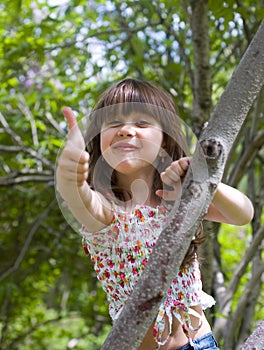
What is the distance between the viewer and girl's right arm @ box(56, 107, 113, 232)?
84 centimetres

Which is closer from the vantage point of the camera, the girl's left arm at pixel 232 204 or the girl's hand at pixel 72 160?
the girl's hand at pixel 72 160

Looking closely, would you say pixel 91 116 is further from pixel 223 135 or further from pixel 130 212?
pixel 223 135

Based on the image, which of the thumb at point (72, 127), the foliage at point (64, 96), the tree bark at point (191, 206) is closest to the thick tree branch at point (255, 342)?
the tree bark at point (191, 206)

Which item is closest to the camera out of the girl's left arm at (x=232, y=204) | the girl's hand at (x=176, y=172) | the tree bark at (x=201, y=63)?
the girl's hand at (x=176, y=172)

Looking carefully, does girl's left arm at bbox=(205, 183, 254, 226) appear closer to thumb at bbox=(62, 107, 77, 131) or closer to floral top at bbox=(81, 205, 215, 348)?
floral top at bbox=(81, 205, 215, 348)

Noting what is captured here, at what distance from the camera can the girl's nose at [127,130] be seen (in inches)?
46.6

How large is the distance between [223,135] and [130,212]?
51 cm

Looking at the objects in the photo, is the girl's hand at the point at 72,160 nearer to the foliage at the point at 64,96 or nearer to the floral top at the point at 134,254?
the floral top at the point at 134,254

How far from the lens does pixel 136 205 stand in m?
1.29

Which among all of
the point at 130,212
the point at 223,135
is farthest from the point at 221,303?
the point at 223,135

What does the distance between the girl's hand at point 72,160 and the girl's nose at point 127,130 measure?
0.23 m

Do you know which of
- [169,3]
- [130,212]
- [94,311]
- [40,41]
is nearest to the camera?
[130,212]

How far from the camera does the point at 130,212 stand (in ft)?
4.17

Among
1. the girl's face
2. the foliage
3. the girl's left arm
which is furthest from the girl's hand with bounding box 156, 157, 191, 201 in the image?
the foliage
